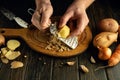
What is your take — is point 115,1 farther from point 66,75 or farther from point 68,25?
point 66,75

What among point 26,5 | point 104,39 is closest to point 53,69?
point 104,39

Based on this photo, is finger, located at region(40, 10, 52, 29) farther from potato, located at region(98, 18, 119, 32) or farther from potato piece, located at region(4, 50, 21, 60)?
potato, located at region(98, 18, 119, 32)

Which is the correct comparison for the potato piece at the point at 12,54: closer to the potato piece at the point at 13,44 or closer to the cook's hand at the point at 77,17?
the potato piece at the point at 13,44

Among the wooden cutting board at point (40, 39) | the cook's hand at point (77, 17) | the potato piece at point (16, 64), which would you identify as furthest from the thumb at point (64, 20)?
the potato piece at point (16, 64)

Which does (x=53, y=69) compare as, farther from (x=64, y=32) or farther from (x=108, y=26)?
(x=108, y=26)

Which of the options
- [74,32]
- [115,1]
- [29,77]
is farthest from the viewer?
[115,1]

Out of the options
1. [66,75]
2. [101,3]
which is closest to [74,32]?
[66,75]

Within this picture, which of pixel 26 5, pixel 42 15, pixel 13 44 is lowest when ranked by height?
pixel 13 44

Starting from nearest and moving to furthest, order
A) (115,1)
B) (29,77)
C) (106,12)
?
(29,77) → (106,12) → (115,1)
